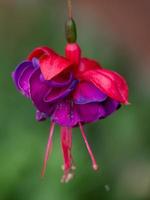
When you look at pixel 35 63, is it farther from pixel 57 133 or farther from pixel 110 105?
pixel 57 133

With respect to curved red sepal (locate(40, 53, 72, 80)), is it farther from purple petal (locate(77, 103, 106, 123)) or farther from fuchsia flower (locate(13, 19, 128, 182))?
purple petal (locate(77, 103, 106, 123))

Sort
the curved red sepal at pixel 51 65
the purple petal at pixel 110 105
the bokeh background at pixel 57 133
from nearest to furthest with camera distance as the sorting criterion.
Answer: the curved red sepal at pixel 51 65
the purple petal at pixel 110 105
the bokeh background at pixel 57 133

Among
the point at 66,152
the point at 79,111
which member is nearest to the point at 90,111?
the point at 79,111

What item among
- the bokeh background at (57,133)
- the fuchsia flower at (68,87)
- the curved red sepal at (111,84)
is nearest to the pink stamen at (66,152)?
the fuchsia flower at (68,87)

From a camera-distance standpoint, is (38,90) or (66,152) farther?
(66,152)

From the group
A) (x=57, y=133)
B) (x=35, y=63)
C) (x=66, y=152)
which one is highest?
(x=35, y=63)

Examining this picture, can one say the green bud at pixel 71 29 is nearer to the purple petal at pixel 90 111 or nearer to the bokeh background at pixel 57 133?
the purple petal at pixel 90 111

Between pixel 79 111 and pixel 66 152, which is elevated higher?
pixel 79 111
